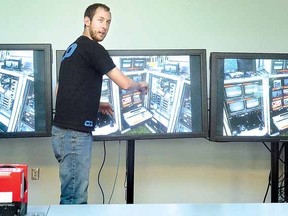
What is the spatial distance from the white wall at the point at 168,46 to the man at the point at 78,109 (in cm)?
102

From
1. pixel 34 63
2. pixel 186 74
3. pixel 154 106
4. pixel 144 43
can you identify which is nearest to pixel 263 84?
pixel 186 74

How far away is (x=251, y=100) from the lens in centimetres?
270

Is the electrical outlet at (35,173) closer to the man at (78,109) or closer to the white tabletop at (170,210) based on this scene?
the man at (78,109)

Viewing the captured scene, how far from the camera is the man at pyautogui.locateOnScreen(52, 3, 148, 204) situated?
2160 mm

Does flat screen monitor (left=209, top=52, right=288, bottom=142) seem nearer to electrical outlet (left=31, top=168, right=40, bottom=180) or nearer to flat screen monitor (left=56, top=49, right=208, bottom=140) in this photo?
flat screen monitor (left=56, top=49, right=208, bottom=140)

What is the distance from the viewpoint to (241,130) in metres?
2.70

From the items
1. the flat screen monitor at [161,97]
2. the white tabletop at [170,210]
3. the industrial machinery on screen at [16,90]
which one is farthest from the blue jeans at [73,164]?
the white tabletop at [170,210]

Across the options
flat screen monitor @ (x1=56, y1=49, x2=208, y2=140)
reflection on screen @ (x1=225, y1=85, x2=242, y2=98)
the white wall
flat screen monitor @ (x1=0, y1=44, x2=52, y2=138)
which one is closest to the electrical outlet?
the white wall

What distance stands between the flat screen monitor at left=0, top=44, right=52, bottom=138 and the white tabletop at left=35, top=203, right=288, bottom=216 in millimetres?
1503

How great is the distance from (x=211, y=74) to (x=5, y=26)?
1823 millimetres

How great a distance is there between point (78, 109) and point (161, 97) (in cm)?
74

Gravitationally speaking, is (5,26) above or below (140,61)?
above

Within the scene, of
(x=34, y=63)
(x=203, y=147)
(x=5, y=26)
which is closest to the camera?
(x=34, y=63)

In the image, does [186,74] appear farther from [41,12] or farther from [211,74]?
[41,12]
